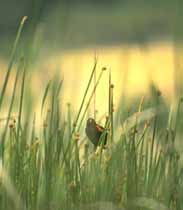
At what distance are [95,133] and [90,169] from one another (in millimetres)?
75

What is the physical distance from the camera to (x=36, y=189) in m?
1.37

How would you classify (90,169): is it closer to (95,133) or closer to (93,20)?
(95,133)

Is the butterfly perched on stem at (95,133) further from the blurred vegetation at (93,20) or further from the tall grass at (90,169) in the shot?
the blurred vegetation at (93,20)

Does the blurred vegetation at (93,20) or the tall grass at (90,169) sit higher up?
the blurred vegetation at (93,20)

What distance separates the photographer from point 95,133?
146 centimetres

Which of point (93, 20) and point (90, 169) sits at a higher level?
point (93, 20)

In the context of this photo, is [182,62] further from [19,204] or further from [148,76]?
[19,204]

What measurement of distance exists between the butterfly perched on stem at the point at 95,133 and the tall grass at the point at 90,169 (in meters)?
0.02

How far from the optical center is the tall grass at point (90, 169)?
1.34 metres

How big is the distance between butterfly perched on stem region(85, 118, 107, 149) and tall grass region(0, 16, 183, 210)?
0.05 ft

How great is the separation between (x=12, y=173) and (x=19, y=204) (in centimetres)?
15

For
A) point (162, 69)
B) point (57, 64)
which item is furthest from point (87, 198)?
point (162, 69)

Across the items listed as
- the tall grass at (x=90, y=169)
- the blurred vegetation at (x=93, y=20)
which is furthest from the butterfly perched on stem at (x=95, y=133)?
the blurred vegetation at (x=93, y=20)

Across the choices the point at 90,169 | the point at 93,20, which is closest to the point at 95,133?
the point at 90,169
